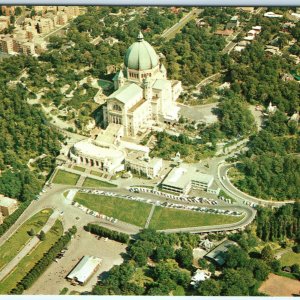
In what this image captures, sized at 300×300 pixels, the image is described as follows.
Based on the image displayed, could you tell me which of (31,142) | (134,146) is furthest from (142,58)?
(31,142)

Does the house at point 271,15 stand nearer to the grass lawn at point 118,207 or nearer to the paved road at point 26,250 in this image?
the grass lawn at point 118,207

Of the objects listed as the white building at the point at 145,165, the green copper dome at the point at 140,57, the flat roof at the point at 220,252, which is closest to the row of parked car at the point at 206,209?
the flat roof at the point at 220,252

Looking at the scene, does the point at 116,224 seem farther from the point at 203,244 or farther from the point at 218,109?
the point at 218,109

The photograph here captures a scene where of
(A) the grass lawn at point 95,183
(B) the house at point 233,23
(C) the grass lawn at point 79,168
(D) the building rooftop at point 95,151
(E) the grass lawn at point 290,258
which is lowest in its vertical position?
(E) the grass lawn at point 290,258

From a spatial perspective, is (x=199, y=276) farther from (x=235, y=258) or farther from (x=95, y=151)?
(x=95, y=151)

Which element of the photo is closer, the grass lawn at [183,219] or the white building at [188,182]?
the grass lawn at [183,219]

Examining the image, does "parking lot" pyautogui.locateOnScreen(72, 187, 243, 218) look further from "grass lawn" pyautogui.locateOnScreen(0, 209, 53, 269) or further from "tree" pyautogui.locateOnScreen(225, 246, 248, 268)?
"tree" pyautogui.locateOnScreen(225, 246, 248, 268)
